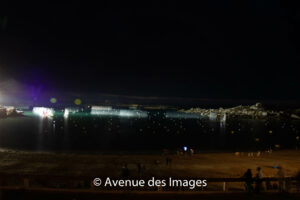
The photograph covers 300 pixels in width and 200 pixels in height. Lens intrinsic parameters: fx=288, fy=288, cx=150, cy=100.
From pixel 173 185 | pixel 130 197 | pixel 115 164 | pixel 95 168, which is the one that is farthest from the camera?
pixel 115 164

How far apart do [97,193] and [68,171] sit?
14.6 m

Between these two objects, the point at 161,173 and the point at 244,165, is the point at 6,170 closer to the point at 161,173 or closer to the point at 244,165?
the point at 161,173

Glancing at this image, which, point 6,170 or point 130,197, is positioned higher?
point 130,197

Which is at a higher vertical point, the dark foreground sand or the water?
the dark foreground sand

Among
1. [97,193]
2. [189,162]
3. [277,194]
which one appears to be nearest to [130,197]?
[97,193]

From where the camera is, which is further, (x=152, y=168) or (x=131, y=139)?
(x=131, y=139)

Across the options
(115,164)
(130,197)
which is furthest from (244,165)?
(130,197)

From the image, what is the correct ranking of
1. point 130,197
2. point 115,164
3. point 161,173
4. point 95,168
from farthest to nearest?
point 115,164 → point 95,168 → point 161,173 → point 130,197

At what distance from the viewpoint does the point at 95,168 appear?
79.2 ft

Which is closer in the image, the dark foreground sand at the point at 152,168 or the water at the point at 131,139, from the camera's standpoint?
the dark foreground sand at the point at 152,168

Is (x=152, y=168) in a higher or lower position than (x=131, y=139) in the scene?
→ higher

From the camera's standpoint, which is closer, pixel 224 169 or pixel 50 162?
pixel 224 169

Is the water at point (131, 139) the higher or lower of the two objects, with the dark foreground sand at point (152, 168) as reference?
lower

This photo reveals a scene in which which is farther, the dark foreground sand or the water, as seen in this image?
the water
